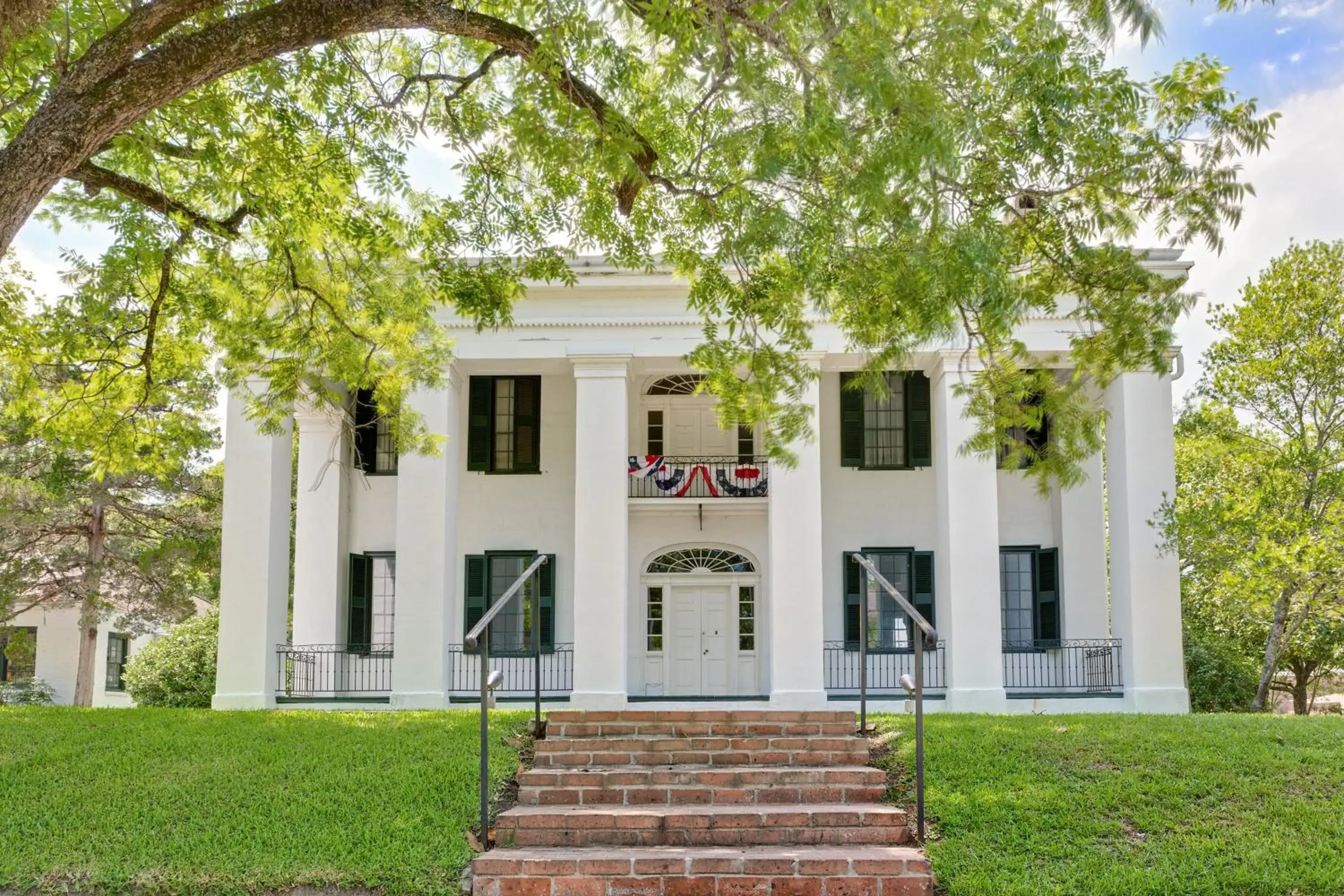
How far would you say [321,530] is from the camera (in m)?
20.0

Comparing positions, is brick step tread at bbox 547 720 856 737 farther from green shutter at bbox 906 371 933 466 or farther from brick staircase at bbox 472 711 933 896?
green shutter at bbox 906 371 933 466

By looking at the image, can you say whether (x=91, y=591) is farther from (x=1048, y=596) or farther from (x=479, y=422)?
(x=1048, y=596)

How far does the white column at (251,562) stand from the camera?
57.9 feet

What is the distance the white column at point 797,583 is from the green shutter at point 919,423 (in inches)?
104

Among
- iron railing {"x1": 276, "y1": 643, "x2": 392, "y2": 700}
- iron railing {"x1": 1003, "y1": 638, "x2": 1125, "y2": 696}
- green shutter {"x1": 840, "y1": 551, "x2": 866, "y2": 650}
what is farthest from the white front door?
iron railing {"x1": 276, "y1": 643, "x2": 392, "y2": 700}

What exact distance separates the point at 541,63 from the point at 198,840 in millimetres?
5776

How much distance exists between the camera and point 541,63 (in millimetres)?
7676

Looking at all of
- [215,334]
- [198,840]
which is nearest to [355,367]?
[215,334]

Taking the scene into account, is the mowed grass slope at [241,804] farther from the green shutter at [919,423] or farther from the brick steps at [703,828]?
the green shutter at [919,423]

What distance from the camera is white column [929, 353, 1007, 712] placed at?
17328mm

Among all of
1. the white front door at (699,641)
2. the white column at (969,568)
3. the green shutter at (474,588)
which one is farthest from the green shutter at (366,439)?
the white column at (969,568)

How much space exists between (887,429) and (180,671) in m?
13.3

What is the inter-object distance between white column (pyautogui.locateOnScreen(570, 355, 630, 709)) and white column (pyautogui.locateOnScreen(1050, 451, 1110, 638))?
7.05m

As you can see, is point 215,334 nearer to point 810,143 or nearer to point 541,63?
point 541,63
